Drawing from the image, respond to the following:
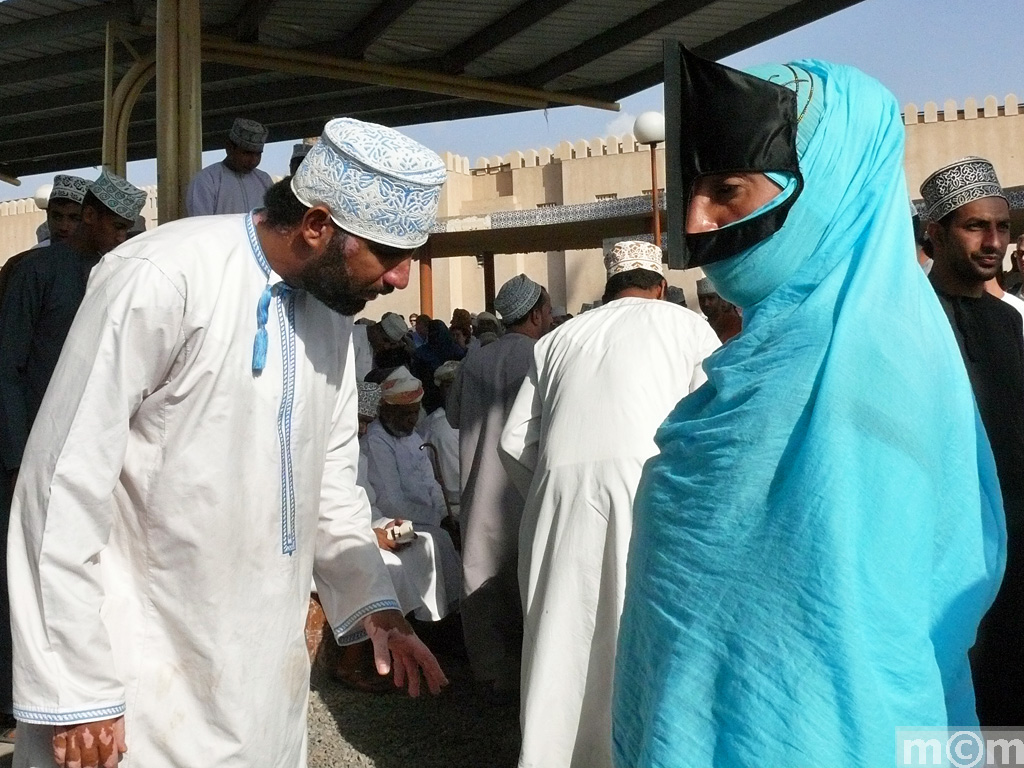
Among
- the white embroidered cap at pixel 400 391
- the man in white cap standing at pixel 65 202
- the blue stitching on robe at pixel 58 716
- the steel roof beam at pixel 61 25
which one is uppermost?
the steel roof beam at pixel 61 25

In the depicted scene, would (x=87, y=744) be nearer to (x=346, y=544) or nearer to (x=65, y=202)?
(x=346, y=544)

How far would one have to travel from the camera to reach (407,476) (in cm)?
607

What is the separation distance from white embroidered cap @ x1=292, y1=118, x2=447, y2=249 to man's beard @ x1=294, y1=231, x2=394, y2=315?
0.05 meters

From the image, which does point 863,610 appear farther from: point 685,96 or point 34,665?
point 34,665

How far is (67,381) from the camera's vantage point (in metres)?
1.88

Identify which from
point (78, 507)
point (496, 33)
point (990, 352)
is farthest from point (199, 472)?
point (496, 33)

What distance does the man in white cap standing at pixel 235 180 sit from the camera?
5660 millimetres

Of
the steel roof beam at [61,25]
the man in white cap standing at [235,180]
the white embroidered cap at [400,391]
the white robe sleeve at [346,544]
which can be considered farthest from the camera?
the steel roof beam at [61,25]

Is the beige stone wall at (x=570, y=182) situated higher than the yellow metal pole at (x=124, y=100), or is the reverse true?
the beige stone wall at (x=570, y=182)

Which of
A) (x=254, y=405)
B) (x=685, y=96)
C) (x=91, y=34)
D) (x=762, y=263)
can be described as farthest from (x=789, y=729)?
(x=91, y=34)

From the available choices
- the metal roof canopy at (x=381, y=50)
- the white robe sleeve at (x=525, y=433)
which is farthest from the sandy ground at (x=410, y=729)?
the metal roof canopy at (x=381, y=50)

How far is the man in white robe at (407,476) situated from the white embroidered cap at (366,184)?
3.48 m

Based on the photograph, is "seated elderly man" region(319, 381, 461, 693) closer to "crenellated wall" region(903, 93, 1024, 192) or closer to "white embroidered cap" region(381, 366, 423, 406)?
"white embroidered cap" region(381, 366, 423, 406)

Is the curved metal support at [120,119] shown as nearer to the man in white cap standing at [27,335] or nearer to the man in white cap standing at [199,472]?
the man in white cap standing at [27,335]
